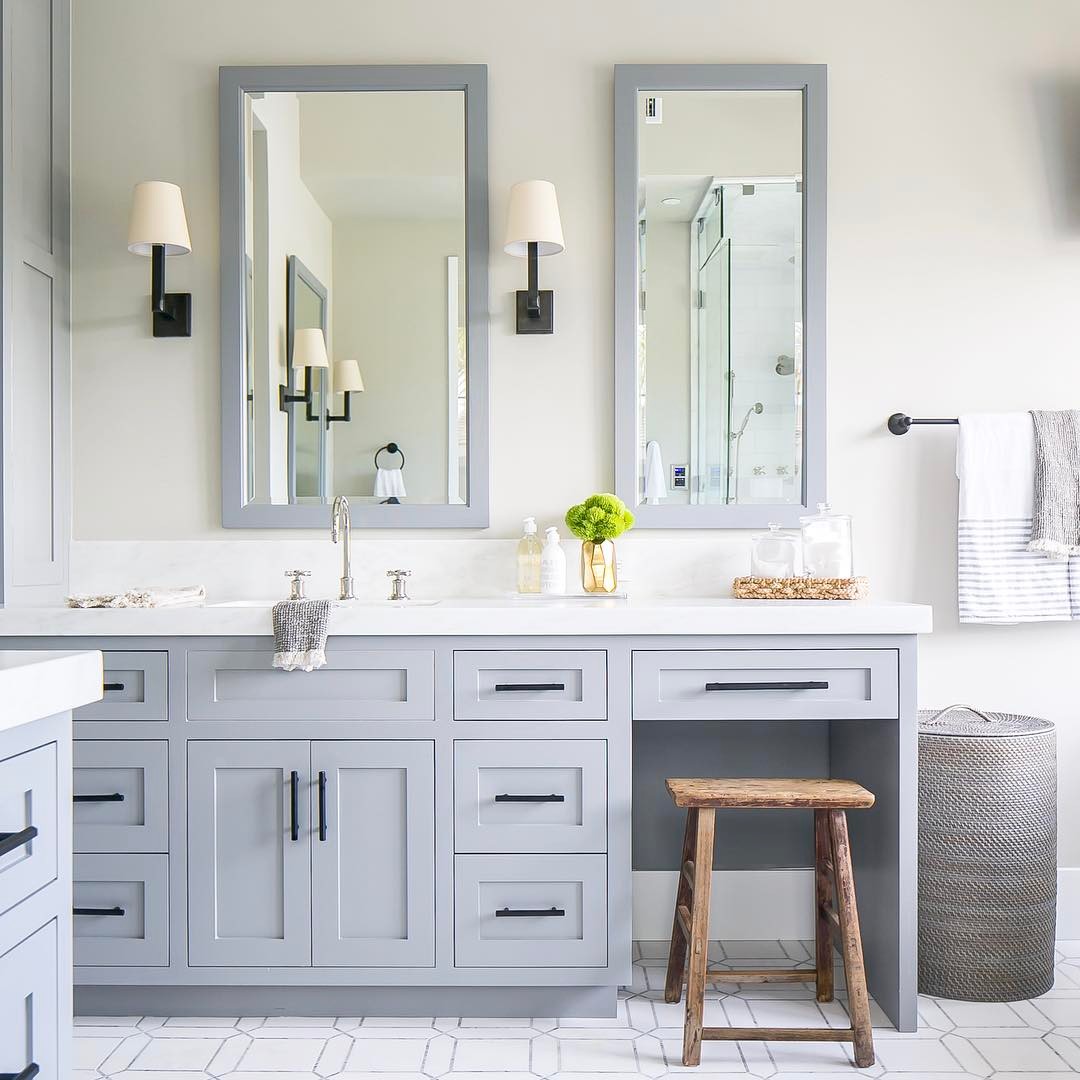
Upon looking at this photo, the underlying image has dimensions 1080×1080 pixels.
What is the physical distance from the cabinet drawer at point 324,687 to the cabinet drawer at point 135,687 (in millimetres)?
61

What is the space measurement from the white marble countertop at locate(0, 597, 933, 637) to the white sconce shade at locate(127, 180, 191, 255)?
36.8 inches

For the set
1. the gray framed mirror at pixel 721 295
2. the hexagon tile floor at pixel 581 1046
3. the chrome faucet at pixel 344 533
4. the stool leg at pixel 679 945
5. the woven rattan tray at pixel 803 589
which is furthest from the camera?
the gray framed mirror at pixel 721 295

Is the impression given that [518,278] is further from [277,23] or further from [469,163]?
[277,23]

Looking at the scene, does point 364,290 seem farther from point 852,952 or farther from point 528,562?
point 852,952

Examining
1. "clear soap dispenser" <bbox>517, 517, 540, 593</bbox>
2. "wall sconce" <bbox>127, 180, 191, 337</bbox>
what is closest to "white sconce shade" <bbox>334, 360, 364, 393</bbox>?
"wall sconce" <bbox>127, 180, 191, 337</bbox>

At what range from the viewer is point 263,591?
2.59 m

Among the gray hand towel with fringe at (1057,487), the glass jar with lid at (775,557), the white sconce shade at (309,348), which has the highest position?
the white sconce shade at (309,348)

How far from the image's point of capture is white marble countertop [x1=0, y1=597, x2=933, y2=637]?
6.86 feet

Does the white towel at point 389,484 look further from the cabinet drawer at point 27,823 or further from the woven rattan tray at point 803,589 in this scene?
the cabinet drawer at point 27,823

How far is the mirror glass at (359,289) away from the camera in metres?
2.58

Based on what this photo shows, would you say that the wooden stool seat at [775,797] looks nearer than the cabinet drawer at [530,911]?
Yes

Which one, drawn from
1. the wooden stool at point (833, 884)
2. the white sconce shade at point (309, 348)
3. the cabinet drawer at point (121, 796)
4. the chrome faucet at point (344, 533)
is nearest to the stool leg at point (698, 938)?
the wooden stool at point (833, 884)

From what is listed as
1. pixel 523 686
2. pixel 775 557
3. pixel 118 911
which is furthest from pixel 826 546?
pixel 118 911

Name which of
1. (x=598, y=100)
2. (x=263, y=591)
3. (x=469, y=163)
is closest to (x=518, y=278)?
(x=469, y=163)
